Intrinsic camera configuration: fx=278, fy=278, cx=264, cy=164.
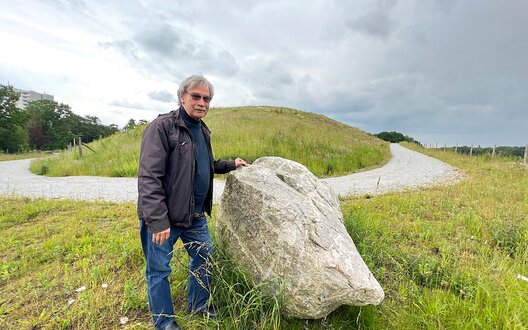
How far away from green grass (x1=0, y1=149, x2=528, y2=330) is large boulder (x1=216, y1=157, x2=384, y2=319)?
0.70 ft

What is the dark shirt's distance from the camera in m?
2.72

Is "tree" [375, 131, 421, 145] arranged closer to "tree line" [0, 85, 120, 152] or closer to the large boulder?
"tree line" [0, 85, 120, 152]

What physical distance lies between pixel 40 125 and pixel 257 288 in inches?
3064

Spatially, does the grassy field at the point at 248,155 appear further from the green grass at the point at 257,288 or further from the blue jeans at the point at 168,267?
the blue jeans at the point at 168,267

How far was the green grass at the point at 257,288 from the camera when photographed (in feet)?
8.86

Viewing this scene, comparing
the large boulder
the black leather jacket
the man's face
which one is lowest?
the large boulder

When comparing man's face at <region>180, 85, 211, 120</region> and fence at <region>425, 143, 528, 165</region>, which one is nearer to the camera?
man's face at <region>180, 85, 211, 120</region>

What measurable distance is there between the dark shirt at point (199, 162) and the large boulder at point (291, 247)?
1.22 ft

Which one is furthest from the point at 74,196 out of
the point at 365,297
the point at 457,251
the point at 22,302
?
the point at 457,251

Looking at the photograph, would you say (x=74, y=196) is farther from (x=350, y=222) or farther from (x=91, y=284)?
(x=350, y=222)

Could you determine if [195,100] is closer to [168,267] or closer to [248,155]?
[168,267]

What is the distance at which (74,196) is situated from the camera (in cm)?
832

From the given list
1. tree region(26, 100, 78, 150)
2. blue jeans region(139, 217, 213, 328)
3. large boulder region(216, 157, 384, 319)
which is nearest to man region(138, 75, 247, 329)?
blue jeans region(139, 217, 213, 328)

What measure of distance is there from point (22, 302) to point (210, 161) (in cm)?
276
